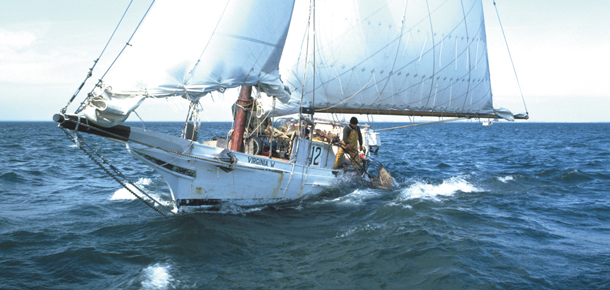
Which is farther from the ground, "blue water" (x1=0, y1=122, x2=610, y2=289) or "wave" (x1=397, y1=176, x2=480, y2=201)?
"wave" (x1=397, y1=176, x2=480, y2=201)

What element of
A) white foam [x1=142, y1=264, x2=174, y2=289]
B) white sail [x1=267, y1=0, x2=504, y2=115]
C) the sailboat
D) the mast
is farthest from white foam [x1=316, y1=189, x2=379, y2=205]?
white foam [x1=142, y1=264, x2=174, y2=289]

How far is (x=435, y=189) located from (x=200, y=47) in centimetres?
1034

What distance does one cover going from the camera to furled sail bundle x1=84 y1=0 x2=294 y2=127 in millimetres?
7867

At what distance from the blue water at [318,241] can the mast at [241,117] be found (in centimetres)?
179

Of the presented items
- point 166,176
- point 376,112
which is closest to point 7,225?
point 166,176

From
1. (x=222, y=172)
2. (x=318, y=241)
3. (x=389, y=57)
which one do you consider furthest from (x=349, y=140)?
(x=318, y=241)

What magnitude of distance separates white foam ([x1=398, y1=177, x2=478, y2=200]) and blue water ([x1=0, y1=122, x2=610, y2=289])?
0.58 ft

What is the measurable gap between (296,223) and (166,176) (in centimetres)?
353

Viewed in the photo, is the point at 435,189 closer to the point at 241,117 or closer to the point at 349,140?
the point at 349,140

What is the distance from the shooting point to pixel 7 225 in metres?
9.35

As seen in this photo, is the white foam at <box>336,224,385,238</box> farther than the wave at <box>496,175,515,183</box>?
No

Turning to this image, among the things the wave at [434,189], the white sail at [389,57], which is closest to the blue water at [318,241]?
the wave at [434,189]

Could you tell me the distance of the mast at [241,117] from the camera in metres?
11.1

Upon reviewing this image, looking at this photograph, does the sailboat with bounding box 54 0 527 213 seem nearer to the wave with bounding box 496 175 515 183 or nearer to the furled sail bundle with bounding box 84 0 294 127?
the furled sail bundle with bounding box 84 0 294 127
